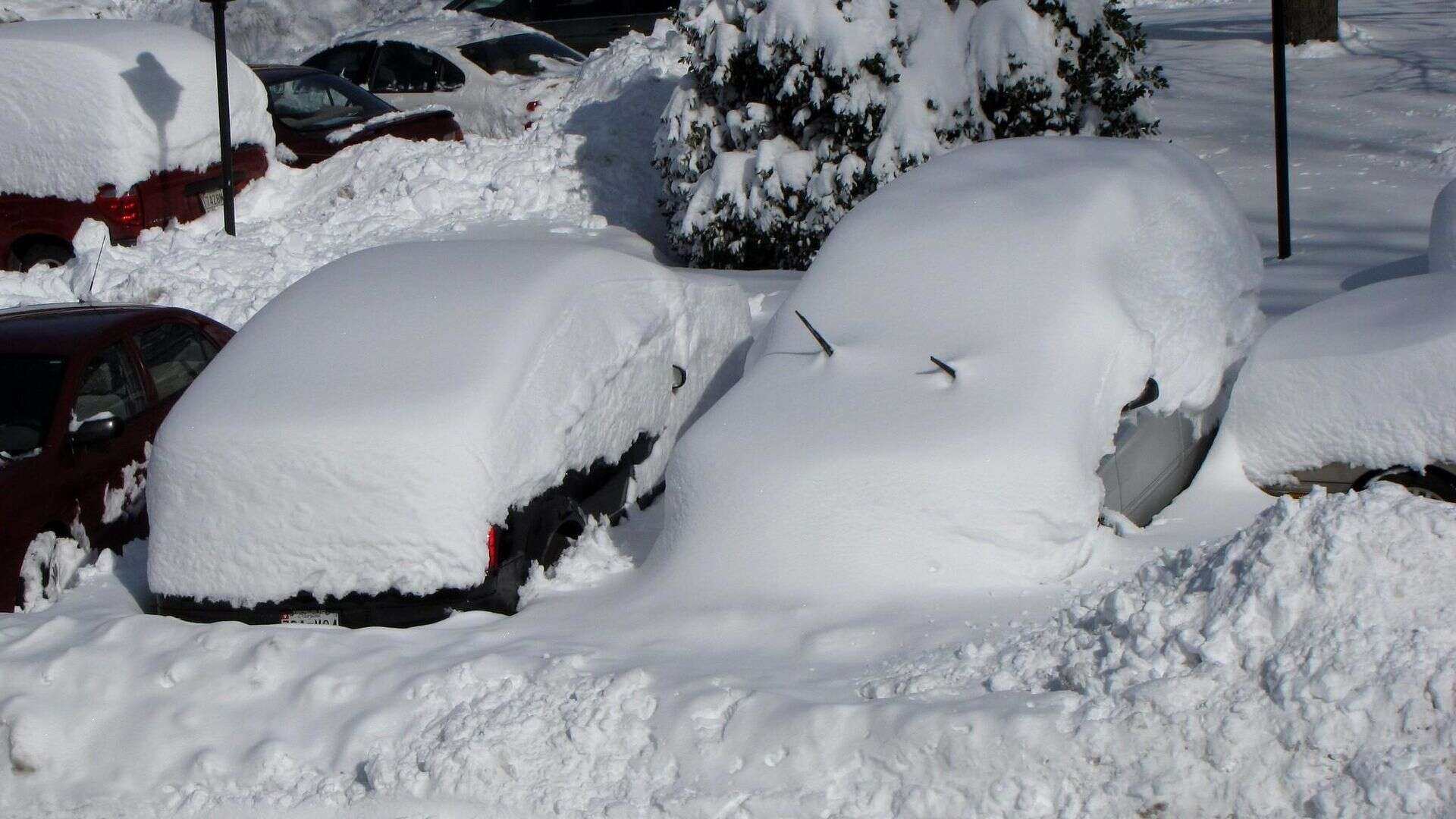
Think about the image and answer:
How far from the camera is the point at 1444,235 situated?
7.97 meters

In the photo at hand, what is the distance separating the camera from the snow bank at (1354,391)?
19.1 feet

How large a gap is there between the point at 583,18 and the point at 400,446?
51.9ft

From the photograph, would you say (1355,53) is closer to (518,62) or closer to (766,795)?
(518,62)

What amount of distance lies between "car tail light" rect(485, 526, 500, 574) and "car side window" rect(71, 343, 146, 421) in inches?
103

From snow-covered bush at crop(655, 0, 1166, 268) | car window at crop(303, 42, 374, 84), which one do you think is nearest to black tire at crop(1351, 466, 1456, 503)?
snow-covered bush at crop(655, 0, 1166, 268)

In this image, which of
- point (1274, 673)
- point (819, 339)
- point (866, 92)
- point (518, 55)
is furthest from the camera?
point (518, 55)

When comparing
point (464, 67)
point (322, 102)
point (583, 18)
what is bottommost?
point (322, 102)

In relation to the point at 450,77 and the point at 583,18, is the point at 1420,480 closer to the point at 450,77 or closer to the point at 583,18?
the point at 450,77

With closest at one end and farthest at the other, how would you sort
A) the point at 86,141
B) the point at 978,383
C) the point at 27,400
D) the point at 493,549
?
the point at 978,383 → the point at 493,549 → the point at 27,400 → the point at 86,141

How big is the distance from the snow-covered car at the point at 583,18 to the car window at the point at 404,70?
383 cm

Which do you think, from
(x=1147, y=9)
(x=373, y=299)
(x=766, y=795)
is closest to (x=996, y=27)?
(x=373, y=299)

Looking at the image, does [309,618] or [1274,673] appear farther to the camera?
[309,618]

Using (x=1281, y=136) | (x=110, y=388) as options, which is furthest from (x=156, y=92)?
(x=1281, y=136)

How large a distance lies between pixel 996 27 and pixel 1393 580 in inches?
279
